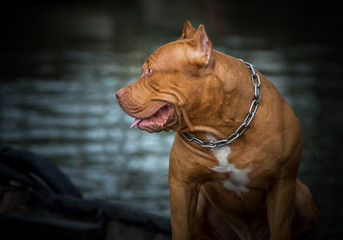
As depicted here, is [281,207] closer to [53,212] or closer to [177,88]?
[177,88]

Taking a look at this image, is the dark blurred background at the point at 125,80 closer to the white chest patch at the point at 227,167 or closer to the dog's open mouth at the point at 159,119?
the white chest patch at the point at 227,167

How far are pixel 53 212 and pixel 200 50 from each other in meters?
1.61

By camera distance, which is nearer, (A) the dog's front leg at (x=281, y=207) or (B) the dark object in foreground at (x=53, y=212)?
(A) the dog's front leg at (x=281, y=207)

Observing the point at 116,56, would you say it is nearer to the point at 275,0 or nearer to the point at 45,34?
the point at 45,34

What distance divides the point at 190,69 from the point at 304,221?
3.09 ft

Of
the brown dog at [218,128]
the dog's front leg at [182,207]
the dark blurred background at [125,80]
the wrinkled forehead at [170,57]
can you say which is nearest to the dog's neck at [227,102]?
the brown dog at [218,128]

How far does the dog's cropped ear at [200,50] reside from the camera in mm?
1890

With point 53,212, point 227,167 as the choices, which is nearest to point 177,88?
point 227,167

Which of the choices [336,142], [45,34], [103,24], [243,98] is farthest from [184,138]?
[103,24]

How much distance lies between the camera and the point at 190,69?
191 centimetres

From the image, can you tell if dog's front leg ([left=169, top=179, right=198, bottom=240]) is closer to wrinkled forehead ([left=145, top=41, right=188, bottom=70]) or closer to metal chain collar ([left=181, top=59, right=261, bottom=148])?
metal chain collar ([left=181, top=59, right=261, bottom=148])

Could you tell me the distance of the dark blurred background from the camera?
4.46 meters

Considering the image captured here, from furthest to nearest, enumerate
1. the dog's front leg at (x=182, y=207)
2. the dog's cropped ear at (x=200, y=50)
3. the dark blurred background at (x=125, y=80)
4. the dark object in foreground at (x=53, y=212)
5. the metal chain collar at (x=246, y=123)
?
the dark blurred background at (x=125, y=80), the dark object in foreground at (x=53, y=212), the dog's front leg at (x=182, y=207), the metal chain collar at (x=246, y=123), the dog's cropped ear at (x=200, y=50)

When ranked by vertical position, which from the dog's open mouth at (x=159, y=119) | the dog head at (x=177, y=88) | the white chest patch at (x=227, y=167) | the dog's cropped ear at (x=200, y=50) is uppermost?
the dog's cropped ear at (x=200, y=50)
